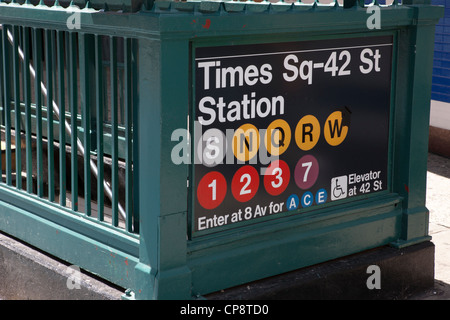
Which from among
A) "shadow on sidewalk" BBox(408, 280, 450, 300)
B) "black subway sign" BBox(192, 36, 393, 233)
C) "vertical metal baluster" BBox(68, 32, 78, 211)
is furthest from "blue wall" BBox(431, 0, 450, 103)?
"vertical metal baluster" BBox(68, 32, 78, 211)

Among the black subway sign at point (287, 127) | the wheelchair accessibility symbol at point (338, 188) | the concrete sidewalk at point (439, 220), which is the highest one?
the black subway sign at point (287, 127)

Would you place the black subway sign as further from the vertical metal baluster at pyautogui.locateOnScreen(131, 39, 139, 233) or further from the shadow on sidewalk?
the shadow on sidewalk

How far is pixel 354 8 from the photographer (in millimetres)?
3857

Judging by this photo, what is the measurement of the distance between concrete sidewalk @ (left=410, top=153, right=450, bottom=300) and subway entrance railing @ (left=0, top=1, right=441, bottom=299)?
0.36 meters

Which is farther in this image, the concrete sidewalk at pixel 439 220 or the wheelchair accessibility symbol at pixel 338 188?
the concrete sidewalk at pixel 439 220

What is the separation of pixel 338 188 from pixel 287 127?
531 millimetres

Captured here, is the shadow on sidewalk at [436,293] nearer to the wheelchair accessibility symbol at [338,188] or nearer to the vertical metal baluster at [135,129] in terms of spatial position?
the wheelchair accessibility symbol at [338,188]

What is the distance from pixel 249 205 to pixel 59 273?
1095 mm

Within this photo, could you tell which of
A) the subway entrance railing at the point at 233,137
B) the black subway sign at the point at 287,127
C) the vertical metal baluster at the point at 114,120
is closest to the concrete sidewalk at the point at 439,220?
the subway entrance railing at the point at 233,137

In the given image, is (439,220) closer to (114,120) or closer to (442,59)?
(114,120)

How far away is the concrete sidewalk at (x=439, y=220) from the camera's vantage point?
4.43 m

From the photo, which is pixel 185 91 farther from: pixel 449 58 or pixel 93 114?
pixel 449 58

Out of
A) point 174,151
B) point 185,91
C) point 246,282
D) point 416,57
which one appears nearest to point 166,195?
point 174,151

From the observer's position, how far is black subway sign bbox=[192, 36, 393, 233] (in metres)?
3.44
